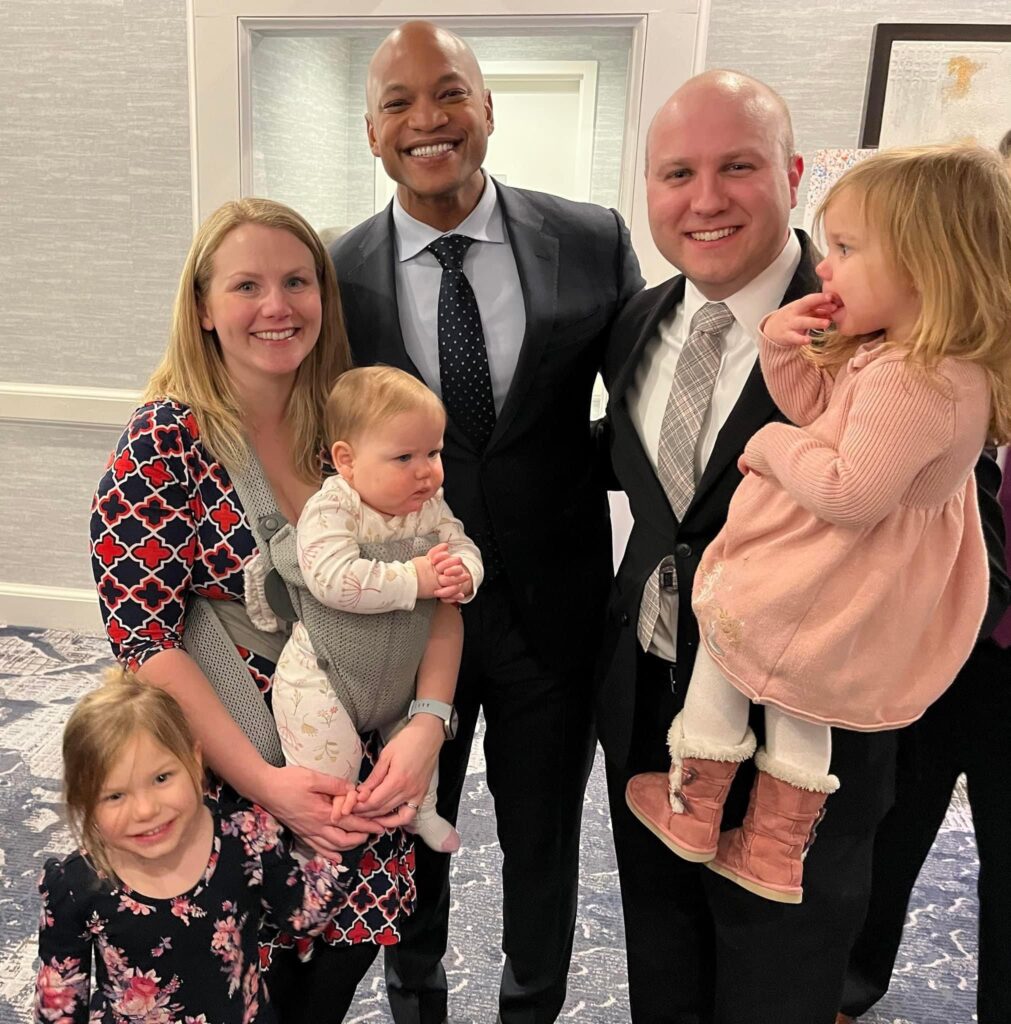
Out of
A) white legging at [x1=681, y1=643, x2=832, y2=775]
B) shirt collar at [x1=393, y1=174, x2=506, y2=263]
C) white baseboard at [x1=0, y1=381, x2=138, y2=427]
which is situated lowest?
white legging at [x1=681, y1=643, x2=832, y2=775]

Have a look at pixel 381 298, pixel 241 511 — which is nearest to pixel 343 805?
pixel 241 511

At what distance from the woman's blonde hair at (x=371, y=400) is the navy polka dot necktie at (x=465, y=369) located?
28 centimetres

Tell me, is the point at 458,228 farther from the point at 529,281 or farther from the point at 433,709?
the point at 433,709

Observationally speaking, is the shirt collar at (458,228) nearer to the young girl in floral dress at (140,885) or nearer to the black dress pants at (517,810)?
the black dress pants at (517,810)

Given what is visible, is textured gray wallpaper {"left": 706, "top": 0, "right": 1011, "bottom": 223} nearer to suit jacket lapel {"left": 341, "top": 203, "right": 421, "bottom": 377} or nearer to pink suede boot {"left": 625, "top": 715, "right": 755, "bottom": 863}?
A: suit jacket lapel {"left": 341, "top": 203, "right": 421, "bottom": 377}

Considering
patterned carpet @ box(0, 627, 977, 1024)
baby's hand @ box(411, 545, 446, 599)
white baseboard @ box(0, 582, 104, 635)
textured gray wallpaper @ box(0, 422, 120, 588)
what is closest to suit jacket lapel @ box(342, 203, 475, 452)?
baby's hand @ box(411, 545, 446, 599)

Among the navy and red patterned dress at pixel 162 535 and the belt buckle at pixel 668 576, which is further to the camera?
the belt buckle at pixel 668 576

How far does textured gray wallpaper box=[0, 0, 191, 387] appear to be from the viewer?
3.13m

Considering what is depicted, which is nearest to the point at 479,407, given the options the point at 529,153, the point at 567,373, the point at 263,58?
the point at 567,373

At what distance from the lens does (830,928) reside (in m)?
1.36

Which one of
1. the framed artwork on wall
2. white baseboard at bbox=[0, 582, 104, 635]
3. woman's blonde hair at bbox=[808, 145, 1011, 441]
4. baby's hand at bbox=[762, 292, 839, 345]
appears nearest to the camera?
woman's blonde hair at bbox=[808, 145, 1011, 441]

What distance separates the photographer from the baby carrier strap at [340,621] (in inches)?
52.2

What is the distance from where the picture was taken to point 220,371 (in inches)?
55.5

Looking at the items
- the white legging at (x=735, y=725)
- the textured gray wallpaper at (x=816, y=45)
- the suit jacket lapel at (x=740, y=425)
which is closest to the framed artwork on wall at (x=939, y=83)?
the textured gray wallpaper at (x=816, y=45)
